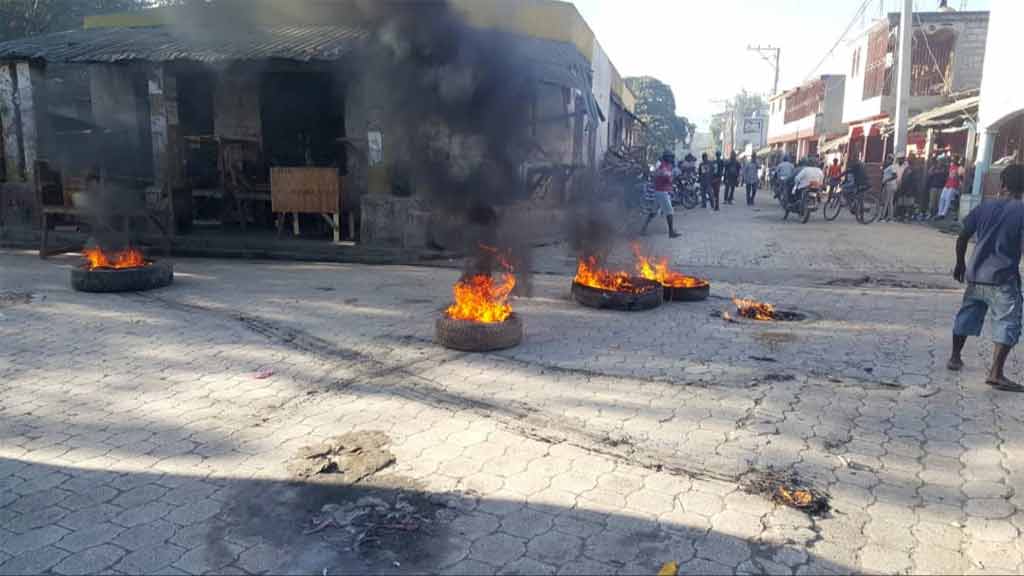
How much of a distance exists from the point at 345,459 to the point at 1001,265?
4475 mm

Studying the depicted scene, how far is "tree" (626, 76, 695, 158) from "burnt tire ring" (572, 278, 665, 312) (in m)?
41.9

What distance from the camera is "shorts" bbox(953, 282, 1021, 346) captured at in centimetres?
442

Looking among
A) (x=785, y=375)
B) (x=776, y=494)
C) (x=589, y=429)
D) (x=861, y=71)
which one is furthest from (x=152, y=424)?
(x=861, y=71)

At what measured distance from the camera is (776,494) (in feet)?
10.1

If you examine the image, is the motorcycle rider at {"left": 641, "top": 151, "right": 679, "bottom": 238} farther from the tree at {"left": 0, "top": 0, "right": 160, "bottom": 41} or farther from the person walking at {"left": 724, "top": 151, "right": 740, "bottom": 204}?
the tree at {"left": 0, "top": 0, "right": 160, "bottom": 41}

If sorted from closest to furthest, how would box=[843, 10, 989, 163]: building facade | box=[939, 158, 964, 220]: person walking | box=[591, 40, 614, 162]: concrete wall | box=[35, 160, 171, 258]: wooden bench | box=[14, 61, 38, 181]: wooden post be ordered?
box=[35, 160, 171, 258]: wooden bench, box=[14, 61, 38, 181]: wooden post, box=[939, 158, 964, 220]: person walking, box=[591, 40, 614, 162]: concrete wall, box=[843, 10, 989, 163]: building facade

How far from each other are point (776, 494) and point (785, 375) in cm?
191

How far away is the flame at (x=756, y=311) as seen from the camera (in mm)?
6578

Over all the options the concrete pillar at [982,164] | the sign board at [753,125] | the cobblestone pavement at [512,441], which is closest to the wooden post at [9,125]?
the cobblestone pavement at [512,441]

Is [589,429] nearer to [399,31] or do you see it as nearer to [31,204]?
[399,31]

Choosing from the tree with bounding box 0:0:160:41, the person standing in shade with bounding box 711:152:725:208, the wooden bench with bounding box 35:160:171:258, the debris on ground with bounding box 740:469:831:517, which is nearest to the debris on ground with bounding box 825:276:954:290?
the debris on ground with bounding box 740:469:831:517

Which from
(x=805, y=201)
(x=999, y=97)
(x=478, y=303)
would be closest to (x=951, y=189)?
(x=999, y=97)

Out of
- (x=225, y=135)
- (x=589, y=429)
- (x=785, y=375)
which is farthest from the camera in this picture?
(x=225, y=135)

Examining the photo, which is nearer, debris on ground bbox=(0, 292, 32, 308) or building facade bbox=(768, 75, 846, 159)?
debris on ground bbox=(0, 292, 32, 308)
